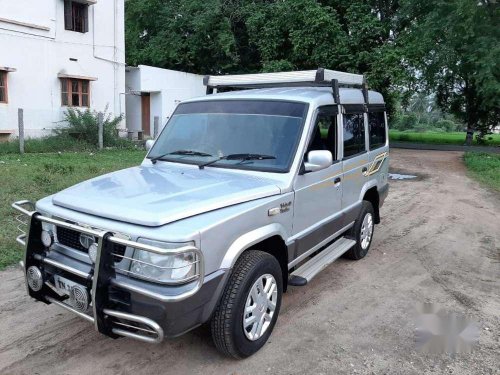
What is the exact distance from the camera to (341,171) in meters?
4.85

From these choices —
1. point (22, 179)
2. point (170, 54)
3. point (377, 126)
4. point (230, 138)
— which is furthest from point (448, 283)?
point (170, 54)

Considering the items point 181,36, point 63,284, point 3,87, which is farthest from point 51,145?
point 63,284

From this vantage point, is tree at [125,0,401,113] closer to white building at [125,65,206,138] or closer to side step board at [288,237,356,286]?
white building at [125,65,206,138]

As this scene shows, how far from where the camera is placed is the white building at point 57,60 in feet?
57.5

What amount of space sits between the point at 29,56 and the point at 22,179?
37.5 feet

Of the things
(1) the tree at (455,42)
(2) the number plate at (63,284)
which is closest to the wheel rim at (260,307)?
(2) the number plate at (63,284)

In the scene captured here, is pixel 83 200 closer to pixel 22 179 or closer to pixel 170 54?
pixel 22 179

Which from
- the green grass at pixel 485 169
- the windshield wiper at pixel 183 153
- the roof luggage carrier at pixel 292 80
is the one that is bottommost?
the green grass at pixel 485 169

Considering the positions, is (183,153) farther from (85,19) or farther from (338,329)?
(85,19)

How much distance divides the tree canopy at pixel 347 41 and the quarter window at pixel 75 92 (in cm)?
705

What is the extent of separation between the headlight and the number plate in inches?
24.0

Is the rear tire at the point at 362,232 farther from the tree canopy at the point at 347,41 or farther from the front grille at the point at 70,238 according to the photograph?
the tree canopy at the point at 347,41

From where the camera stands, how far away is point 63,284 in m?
3.14

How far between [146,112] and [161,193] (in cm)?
2242
